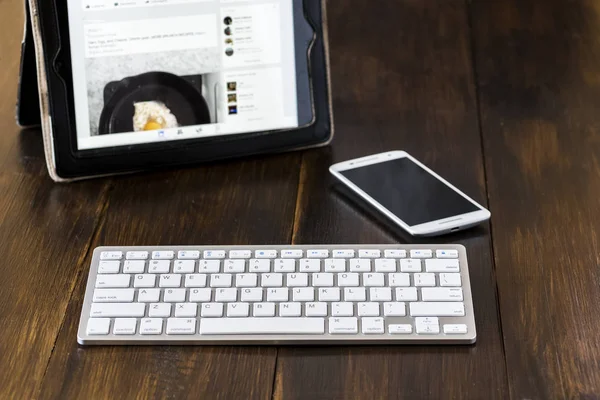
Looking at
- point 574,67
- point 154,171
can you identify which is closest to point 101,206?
point 154,171

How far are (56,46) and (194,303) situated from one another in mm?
343

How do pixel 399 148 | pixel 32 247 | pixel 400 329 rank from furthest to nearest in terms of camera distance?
1. pixel 399 148
2. pixel 32 247
3. pixel 400 329

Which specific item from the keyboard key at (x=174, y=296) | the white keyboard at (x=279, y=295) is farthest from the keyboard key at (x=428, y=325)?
the keyboard key at (x=174, y=296)

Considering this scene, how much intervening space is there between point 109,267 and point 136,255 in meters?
0.03

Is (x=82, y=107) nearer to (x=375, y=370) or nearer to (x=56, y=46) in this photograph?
(x=56, y=46)

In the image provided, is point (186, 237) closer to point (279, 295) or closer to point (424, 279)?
→ point (279, 295)

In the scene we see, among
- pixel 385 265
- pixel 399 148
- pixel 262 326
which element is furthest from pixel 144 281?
pixel 399 148

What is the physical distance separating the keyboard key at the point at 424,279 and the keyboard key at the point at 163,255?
236 millimetres

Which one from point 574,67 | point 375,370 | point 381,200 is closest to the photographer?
point 375,370

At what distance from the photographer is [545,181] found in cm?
92

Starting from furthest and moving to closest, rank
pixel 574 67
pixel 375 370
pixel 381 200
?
1. pixel 574 67
2. pixel 381 200
3. pixel 375 370

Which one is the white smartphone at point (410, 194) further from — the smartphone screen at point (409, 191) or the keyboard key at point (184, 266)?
the keyboard key at point (184, 266)

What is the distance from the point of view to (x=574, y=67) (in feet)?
3.66

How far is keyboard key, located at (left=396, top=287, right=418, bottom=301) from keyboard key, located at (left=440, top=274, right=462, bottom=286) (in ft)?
0.10
